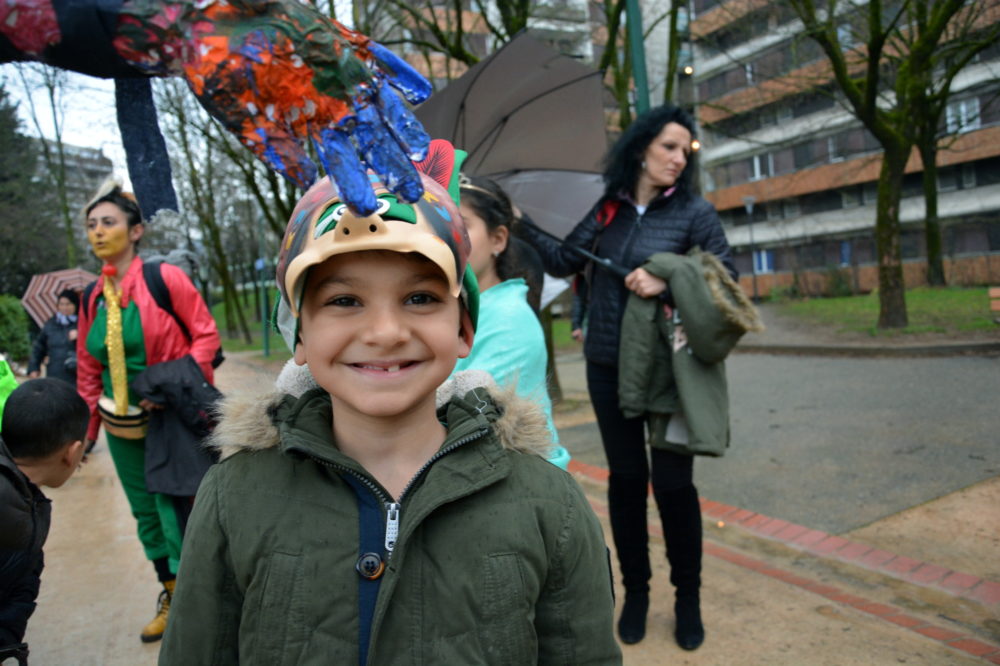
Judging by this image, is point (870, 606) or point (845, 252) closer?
point (870, 606)

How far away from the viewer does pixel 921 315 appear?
13945 mm

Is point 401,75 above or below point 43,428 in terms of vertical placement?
above

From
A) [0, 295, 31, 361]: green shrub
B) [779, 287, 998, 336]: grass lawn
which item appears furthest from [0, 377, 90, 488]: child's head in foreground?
[0, 295, 31, 361]: green shrub

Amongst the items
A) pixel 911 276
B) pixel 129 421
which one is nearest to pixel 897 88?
pixel 129 421

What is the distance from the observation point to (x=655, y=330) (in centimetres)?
294

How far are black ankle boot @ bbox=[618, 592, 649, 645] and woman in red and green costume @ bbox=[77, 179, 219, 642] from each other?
1925 millimetres

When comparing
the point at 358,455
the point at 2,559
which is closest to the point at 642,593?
the point at 358,455

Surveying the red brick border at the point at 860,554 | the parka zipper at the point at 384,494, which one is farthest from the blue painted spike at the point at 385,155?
the red brick border at the point at 860,554

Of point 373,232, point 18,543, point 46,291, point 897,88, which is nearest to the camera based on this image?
point 373,232

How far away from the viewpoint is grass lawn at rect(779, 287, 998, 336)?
11.8 m

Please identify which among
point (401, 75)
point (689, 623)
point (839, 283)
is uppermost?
point (401, 75)

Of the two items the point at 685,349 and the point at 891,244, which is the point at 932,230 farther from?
the point at 685,349

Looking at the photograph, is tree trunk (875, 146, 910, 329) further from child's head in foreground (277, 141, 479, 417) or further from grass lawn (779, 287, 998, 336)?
child's head in foreground (277, 141, 479, 417)

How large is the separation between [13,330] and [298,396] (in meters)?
20.6
